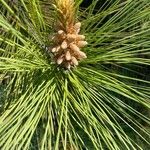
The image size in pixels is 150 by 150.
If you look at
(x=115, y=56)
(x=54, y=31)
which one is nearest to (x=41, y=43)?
(x=54, y=31)

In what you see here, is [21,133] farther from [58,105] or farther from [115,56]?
[115,56]

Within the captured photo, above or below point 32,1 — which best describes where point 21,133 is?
below

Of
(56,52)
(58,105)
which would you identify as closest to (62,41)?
(56,52)

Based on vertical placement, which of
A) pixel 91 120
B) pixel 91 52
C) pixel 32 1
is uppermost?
pixel 32 1

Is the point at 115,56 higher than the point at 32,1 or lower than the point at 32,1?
lower

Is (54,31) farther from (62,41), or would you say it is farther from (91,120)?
(91,120)

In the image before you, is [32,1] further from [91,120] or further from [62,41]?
[91,120]
